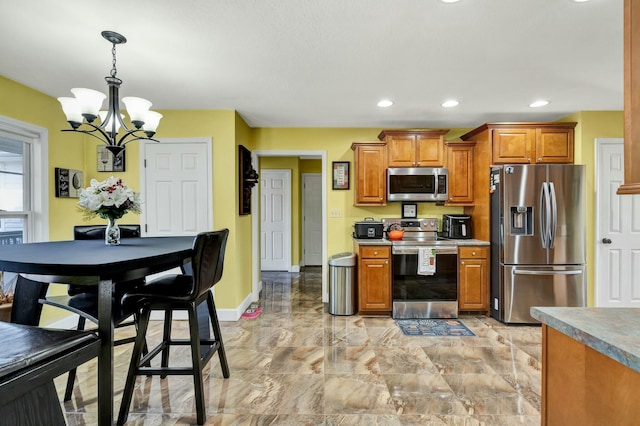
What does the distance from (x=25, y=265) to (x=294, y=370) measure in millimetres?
1852

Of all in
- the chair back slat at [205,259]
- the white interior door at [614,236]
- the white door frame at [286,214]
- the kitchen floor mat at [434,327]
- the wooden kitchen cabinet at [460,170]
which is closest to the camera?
the chair back slat at [205,259]

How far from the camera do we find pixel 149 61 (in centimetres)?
247

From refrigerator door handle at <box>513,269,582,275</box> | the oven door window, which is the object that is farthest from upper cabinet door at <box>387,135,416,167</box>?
refrigerator door handle at <box>513,269,582,275</box>

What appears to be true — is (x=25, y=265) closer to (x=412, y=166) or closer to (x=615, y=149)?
(x=412, y=166)

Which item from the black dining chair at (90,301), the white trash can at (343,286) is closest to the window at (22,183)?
the black dining chair at (90,301)

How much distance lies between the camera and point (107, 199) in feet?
6.59

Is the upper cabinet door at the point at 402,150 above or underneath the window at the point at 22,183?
above

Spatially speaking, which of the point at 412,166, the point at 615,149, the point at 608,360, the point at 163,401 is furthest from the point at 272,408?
the point at 615,149

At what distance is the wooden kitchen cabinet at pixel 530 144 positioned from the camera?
3719 mm

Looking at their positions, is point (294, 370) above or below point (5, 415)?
below

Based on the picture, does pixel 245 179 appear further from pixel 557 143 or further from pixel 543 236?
pixel 557 143

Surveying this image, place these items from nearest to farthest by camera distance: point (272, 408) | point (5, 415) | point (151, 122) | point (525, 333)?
point (5, 415) < point (272, 408) < point (151, 122) < point (525, 333)

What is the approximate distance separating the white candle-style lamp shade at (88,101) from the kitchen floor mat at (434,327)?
318cm

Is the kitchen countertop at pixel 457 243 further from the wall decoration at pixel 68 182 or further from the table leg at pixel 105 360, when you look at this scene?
the wall decoration at pixel 68 182
